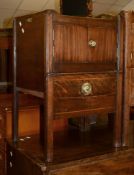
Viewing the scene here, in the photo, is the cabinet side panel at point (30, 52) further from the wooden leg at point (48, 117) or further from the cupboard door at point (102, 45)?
the cupboard door at point (102, 45)

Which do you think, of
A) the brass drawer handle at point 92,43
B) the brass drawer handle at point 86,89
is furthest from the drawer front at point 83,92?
the brass drawer handle at point 92,43

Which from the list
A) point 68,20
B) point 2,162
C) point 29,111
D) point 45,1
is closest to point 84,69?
point 68,20

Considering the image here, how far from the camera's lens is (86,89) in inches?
49.6

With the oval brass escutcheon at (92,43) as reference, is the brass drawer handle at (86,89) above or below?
below

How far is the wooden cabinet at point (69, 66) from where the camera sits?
3.85ft

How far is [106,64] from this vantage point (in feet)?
4.28

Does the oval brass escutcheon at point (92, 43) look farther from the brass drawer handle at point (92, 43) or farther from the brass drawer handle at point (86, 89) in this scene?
the brass drawer handle at point (86, 89)

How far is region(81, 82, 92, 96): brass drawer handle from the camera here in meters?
1.25

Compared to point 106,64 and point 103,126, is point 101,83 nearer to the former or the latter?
point 106,64

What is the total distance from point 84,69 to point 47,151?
1.20 feet

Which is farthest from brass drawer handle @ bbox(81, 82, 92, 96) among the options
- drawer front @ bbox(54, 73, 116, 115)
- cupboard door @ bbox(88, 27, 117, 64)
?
cupboard door @ bbox(88, 27, 117, 64)

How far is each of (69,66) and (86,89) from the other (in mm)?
126

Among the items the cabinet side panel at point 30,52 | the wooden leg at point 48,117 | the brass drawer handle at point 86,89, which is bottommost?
the wooden leg at point 48,117

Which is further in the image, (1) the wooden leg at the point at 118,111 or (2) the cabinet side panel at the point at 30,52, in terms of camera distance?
(1) the wooden leg at the point at 118,111
